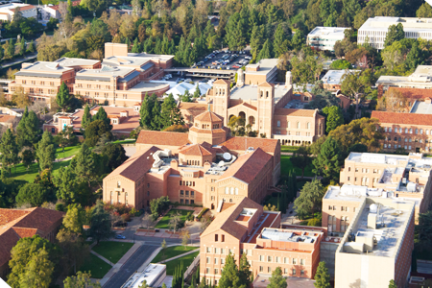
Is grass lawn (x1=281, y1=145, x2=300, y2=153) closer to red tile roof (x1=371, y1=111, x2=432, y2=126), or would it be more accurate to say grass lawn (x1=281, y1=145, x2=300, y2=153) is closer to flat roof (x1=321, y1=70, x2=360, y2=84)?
red tile roof (x1=371, y1=111, x2=432, y2=126)

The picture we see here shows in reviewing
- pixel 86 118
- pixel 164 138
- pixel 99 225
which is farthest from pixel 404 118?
pixel 99 225

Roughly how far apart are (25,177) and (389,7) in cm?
9969

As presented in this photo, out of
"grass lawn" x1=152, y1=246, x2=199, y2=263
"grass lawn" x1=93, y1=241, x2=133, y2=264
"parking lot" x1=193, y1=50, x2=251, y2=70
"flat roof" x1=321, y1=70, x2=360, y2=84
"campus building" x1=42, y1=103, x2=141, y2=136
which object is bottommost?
"grass lawn" x1=93, y1=241, x2=133, y2=264

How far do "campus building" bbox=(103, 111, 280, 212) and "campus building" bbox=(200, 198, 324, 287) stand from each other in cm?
1104

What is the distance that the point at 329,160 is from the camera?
108 meters

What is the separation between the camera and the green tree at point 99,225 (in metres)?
92.2

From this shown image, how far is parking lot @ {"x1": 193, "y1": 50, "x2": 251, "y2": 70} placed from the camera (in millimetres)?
171625

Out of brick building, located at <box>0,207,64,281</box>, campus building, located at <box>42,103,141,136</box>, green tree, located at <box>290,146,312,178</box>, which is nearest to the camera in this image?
brick building, located at <box>0,207,64,281</box>

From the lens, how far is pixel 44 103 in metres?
146

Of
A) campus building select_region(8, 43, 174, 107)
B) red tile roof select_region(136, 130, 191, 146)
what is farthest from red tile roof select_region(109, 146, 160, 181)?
campus building select_region(8, 43, 174, 107)

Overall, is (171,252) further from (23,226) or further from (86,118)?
(86,118)

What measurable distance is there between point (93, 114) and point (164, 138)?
2796 centimetres

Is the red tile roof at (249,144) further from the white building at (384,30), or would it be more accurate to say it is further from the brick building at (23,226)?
the white building at (384,30)

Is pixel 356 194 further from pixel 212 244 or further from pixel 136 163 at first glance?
pixel 136 163
